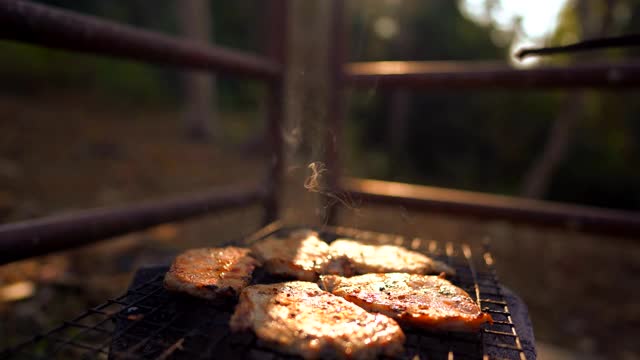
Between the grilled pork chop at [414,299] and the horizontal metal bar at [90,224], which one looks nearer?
the grilled pork chop at [414,299]

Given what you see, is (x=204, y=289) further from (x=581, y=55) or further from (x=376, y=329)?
(x=581, y=55)

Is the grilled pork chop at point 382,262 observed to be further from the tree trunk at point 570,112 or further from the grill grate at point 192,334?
the tree trunk at point 570,112

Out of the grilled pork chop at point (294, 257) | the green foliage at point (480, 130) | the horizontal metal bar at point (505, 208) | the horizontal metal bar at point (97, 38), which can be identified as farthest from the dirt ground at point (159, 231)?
the green foliage at point (480, 130)

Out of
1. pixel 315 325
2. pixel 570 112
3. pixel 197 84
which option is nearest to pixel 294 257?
pixel 315 325

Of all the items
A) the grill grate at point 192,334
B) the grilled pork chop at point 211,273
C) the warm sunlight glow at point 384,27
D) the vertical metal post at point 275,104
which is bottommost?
the grill grate at point 192,334

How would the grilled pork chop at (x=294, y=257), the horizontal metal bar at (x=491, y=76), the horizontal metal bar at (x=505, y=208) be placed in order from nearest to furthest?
the grilled pork chop at (x=294, y=257) < the horizontal metal bar at (x=491, y=76) < the horizontal metal bar at (x=505, y=208)

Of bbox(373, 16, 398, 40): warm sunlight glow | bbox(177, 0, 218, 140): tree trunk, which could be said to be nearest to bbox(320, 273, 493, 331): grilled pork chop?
bbox(177, 0, 218, 140): tree trunk

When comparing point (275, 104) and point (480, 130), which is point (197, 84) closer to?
point (275, 104)

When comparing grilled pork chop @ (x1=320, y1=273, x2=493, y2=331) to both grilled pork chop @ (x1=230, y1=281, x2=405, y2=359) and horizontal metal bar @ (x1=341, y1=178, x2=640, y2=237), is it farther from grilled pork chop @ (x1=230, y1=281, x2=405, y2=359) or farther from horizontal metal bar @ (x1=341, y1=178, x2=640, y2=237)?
horizontal metal bar @ (x1=341, y1=178, x2=640, y2=237)
